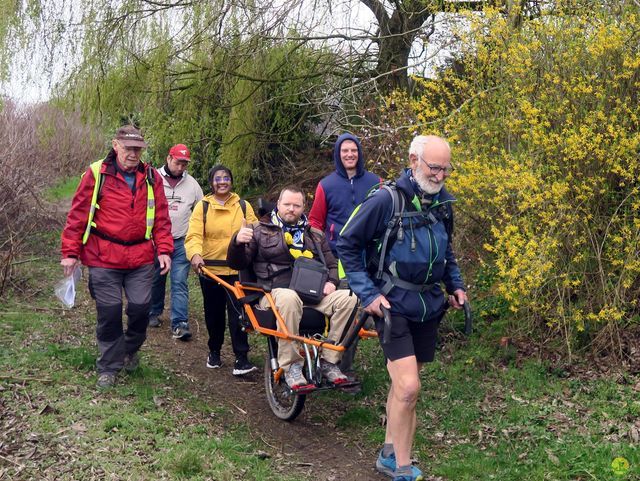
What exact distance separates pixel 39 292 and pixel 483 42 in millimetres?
6118

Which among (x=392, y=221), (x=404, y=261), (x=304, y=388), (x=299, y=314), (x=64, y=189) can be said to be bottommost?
(x=304, y=388)

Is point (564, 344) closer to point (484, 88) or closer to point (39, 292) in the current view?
point (484, 88)

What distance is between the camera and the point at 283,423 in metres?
6.01

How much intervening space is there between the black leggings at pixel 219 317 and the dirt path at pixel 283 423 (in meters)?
0.27

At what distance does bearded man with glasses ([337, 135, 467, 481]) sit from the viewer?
180 inches

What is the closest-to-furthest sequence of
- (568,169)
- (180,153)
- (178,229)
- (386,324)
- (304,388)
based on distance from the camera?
(386,324) → (304,388) → (568,169) → (180,153) → (178,229)

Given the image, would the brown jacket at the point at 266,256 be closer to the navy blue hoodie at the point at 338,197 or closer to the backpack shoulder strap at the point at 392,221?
the navy blue hoodie at the point at 338,197

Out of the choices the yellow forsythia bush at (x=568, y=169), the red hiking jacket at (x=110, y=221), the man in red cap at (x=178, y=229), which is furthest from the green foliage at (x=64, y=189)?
the yellow forsythia bush at (x=568, y=169)

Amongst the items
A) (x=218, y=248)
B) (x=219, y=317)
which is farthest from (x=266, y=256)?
(x=219, y=317)

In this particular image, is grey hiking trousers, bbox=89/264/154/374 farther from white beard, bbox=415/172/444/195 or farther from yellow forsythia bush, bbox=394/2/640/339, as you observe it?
yellow forsythia bush, bbox=394/2/640/339

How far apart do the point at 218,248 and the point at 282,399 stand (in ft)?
5.52

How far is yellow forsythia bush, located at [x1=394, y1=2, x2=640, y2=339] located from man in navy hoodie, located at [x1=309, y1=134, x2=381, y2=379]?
3.08 ft

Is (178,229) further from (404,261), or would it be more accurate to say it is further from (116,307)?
(404,261)

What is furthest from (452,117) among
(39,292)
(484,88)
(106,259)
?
(39,292)
